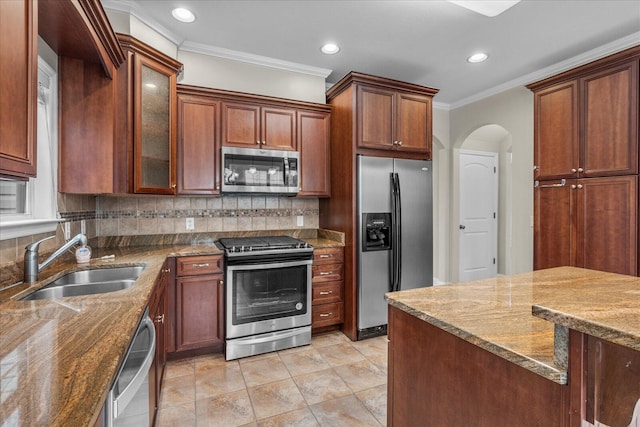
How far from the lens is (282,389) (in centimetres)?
221

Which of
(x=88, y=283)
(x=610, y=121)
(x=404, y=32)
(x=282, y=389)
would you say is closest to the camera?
(x=88, y=283)

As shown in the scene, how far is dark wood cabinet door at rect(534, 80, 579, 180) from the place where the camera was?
2691 mm

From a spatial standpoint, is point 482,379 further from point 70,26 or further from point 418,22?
point 418,22

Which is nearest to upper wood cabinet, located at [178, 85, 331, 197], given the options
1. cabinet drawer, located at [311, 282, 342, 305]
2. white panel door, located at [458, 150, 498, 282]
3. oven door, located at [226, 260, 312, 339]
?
oven door, located at [226, 260, 312, 339]

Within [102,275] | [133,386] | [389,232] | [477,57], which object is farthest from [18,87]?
[477,57]

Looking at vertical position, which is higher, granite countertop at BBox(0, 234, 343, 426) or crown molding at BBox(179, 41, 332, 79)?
crown molding at BBox(179, 41, 332, 79)

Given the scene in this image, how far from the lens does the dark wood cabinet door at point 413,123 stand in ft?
10.4

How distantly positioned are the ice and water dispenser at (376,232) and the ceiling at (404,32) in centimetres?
159

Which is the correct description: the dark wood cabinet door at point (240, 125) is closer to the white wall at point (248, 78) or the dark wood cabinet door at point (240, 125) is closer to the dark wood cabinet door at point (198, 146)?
the dark wood cabinet door at point (198, 146)

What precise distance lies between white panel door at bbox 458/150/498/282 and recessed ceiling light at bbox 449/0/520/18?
2.68 metres

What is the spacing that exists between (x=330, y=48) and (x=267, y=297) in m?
2.34

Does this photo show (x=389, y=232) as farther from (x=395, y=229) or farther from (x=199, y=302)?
(x=199, y=302)

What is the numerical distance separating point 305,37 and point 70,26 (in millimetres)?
1722

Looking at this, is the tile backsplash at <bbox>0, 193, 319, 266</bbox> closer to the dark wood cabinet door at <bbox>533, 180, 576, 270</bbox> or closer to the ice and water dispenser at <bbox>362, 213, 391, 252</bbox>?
the ice and water dispenser at <bbox>362, 213, 391, 252</bbox>
